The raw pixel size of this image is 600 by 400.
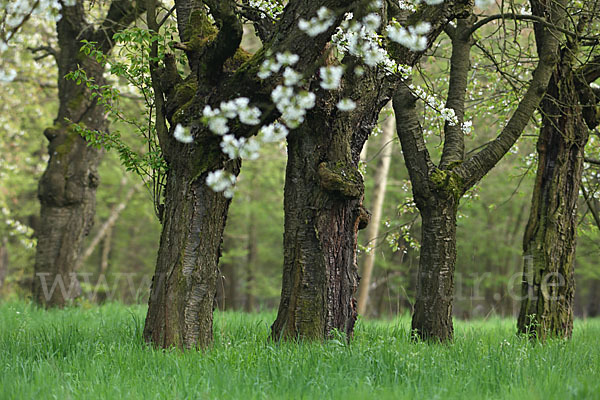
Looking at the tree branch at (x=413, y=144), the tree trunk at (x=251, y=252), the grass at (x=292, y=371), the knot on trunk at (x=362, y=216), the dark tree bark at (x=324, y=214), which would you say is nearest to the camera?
the grass at (x=292, y=371)

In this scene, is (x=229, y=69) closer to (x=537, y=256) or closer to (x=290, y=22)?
(x=290, y=22)

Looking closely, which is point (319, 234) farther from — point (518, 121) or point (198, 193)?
point (518, 121)

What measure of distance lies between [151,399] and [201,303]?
178 cm

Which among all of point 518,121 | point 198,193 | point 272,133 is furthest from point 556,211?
point 198,193

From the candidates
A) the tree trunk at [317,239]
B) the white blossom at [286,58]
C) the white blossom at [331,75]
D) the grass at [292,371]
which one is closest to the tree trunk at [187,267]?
the grass at [292,371]

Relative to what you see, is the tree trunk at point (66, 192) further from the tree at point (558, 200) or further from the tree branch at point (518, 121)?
the tree at point (558, 200)

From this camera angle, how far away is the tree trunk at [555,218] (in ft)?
22.1

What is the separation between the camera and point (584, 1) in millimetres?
7207

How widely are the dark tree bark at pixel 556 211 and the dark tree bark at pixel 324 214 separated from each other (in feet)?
7.44

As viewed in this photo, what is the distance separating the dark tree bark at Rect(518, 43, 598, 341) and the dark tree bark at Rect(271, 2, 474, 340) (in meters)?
2.27

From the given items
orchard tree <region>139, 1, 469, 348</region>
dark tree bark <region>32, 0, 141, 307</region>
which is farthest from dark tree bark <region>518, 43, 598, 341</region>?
dark tree bark <region>32, 0, 141, 307</region>

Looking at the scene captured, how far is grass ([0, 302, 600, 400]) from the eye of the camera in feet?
11.9

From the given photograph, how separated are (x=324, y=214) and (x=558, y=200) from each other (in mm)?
3105

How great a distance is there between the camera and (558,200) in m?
6.89
